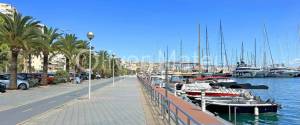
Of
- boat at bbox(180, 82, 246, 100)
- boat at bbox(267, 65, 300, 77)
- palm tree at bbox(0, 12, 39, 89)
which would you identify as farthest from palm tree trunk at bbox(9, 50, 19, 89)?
boat at bbox(267, 65, 300, 77)

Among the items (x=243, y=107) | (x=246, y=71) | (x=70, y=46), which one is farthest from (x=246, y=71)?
(x=243, y=107)

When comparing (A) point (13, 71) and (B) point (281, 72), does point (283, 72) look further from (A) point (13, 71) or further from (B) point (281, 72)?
(A) point (13, 71)

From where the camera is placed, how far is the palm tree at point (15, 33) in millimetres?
39125

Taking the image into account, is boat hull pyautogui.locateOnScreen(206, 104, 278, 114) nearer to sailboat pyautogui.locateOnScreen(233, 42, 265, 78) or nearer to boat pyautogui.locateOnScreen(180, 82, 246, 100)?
boat pyautogui.locateOnScreen(180, 82, 246, 100)

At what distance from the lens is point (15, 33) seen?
3950 cm

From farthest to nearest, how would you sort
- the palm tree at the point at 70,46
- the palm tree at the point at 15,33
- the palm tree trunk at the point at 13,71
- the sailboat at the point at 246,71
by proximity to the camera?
the sailboat at the point at 246,71 < the palm tree at the point at 70,46 < the palm tree trunk at the point at 13,71 < the palm tree at the point at 15,33

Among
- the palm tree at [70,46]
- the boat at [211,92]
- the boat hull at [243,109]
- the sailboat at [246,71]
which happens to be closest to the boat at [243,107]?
the boat hull at [243,109]

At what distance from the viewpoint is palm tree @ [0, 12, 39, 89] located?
39.1 m

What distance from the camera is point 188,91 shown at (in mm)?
38469

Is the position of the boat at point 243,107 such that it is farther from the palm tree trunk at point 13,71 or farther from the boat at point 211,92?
the palm tree trunk at point 13,71

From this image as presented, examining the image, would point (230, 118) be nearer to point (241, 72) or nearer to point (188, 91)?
point (188, 91)

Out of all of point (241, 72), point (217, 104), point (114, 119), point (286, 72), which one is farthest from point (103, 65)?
point (114, 119)

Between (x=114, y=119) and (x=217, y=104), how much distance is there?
12.4 meters

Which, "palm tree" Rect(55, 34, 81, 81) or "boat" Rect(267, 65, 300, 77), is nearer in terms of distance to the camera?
"palm tree" Rect(55, 34, 81, 81)
